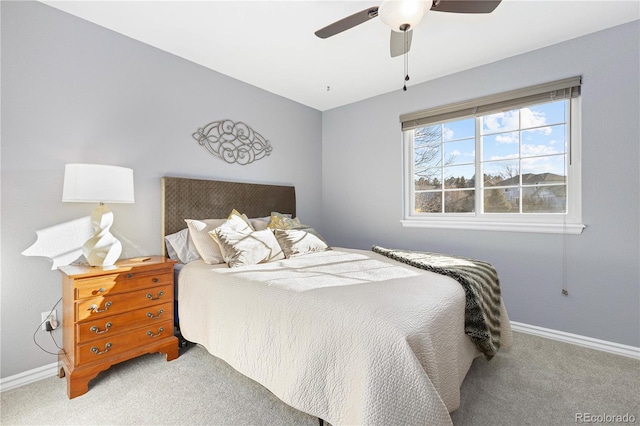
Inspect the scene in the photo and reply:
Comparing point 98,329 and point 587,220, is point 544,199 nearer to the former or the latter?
point 587,220

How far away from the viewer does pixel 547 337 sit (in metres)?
2.55

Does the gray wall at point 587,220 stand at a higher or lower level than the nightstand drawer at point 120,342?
higher

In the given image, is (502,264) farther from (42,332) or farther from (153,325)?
(42,332)

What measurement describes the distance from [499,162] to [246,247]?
252 cm

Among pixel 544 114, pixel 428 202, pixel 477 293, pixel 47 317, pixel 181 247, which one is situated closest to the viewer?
pixel 477 293

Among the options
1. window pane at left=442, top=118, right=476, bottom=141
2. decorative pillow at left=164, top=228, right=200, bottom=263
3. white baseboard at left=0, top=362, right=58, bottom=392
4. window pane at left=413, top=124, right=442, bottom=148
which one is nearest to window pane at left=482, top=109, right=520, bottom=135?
window pane at left=442, top=118, right=476, bottom=141

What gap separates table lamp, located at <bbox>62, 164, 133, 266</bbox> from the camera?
1.80m

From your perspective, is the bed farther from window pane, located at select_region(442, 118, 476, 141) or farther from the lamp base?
Result: window pane, located at select_region(442, 118, 476, 141)

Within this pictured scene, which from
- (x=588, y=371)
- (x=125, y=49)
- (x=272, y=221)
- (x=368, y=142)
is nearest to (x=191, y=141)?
(x=125, y=49)

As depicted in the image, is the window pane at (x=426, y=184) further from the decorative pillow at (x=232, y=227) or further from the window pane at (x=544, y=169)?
the decorative pillow at (x=232, y=227)

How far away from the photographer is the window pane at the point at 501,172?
2783mm

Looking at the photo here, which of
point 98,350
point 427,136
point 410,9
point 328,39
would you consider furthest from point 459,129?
point 98,350

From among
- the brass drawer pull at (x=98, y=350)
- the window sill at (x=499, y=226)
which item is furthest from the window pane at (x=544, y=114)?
the brass drawer pull at (x=98, y=350)

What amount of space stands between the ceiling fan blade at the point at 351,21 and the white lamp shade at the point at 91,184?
1629 millimetres
